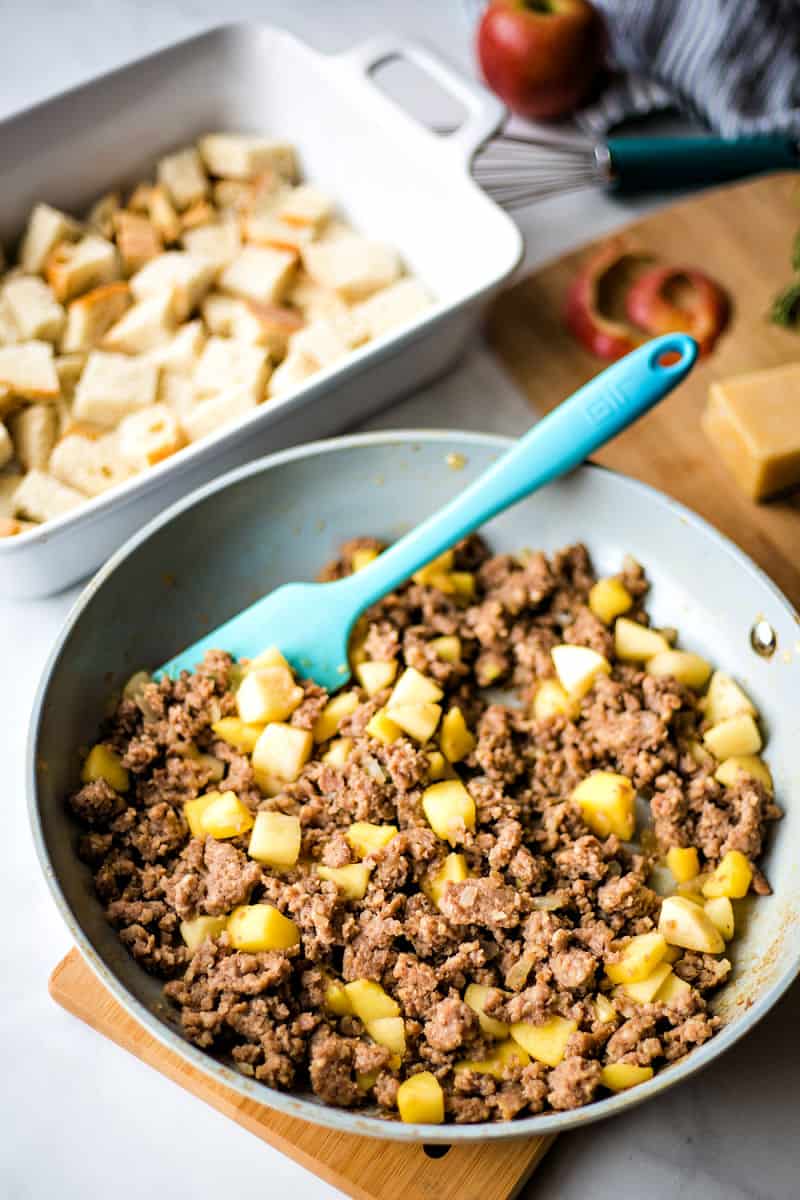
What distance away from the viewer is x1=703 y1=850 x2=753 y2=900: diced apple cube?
1.42 metres

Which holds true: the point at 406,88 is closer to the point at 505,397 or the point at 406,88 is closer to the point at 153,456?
the point at 505,397

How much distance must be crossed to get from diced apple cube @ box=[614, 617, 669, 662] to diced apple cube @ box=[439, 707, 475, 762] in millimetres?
264

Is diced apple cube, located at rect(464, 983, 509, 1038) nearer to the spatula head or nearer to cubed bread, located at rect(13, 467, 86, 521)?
the spatula head

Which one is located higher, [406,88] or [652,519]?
[406,88]

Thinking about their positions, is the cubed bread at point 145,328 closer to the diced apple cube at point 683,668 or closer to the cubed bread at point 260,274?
the cubed bread at point 260,274

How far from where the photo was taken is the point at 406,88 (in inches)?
97.7

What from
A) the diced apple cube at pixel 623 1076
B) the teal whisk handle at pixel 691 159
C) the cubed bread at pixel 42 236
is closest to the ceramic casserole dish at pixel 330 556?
the diced apple cube at pixel 623 1076

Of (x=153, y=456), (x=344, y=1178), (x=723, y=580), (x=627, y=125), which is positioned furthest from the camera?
(x=627, y=125)

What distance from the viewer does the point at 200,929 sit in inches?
53.9

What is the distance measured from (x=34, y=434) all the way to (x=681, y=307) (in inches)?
46.5

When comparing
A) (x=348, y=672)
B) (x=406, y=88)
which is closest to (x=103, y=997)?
(x=348, y=672)

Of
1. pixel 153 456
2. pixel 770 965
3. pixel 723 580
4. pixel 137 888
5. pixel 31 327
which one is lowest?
pixel 770 965

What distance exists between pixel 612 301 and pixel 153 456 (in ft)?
3.03

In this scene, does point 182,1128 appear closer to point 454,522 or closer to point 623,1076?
point 623,1076
